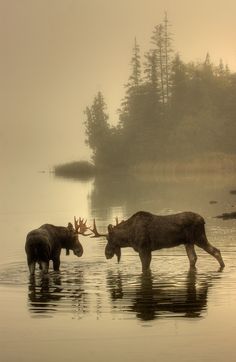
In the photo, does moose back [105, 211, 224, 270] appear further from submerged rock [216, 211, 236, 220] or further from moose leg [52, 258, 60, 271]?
submerged rock [216, 211, 236, 220]

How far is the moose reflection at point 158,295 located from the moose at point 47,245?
1615 mm

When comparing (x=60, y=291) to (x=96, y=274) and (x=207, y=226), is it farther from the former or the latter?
(x=207, y=226)

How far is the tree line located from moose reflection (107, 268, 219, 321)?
8931 cm

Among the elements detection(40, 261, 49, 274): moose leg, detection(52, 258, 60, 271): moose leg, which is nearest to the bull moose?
detection(52, 258, 60, 271): moose leg

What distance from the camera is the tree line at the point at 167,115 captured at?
360 ft

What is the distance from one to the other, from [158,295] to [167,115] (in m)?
108

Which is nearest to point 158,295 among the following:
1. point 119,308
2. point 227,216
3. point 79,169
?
point 119,308

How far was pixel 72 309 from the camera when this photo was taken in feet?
48.4

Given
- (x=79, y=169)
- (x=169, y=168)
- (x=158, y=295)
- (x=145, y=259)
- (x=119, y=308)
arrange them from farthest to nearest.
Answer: (x=79, y=169) → (x=169, y=168) → (x=145, y=259) → (x=158, y=295) → (x=119, y=308)

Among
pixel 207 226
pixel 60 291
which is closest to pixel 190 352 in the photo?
pixel 60 291

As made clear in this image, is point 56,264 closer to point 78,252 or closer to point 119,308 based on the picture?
point 78,252

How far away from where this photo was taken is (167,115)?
123062 millimetres

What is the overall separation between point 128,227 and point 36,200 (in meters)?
36.0

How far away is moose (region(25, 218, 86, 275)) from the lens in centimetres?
1920
